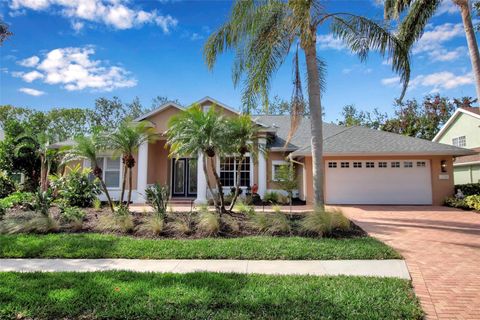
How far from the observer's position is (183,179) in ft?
62.0

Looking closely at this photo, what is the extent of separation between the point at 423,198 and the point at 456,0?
9.42m

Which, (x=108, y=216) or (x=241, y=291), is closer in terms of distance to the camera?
A: (x=241, y=291)

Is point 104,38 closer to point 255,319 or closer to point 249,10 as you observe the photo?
point 249,10

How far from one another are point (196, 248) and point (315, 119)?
5956 mm

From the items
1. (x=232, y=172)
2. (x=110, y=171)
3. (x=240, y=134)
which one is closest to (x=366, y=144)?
(x=232, y=172)

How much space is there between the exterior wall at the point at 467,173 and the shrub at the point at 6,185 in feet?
111

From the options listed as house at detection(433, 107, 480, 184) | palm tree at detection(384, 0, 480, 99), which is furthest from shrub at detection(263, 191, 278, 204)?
house at detection(433, 107, 480, 184)

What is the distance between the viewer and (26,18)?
11.2m

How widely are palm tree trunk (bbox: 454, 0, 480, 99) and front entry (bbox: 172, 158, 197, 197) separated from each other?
594 inches

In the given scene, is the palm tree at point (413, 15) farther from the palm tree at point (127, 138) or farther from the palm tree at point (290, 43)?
the palm tree at point (127, 138)

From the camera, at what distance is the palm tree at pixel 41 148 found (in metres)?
16.7

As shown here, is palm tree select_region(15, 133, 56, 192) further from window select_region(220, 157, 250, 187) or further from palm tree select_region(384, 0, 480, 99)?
palm tree select_region(384, 0, 480, 99)

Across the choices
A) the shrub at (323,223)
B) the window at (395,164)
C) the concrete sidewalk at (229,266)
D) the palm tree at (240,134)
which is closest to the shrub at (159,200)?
the palm tree at (240,134)

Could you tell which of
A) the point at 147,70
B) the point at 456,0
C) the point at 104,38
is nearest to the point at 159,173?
the point at 147,70
